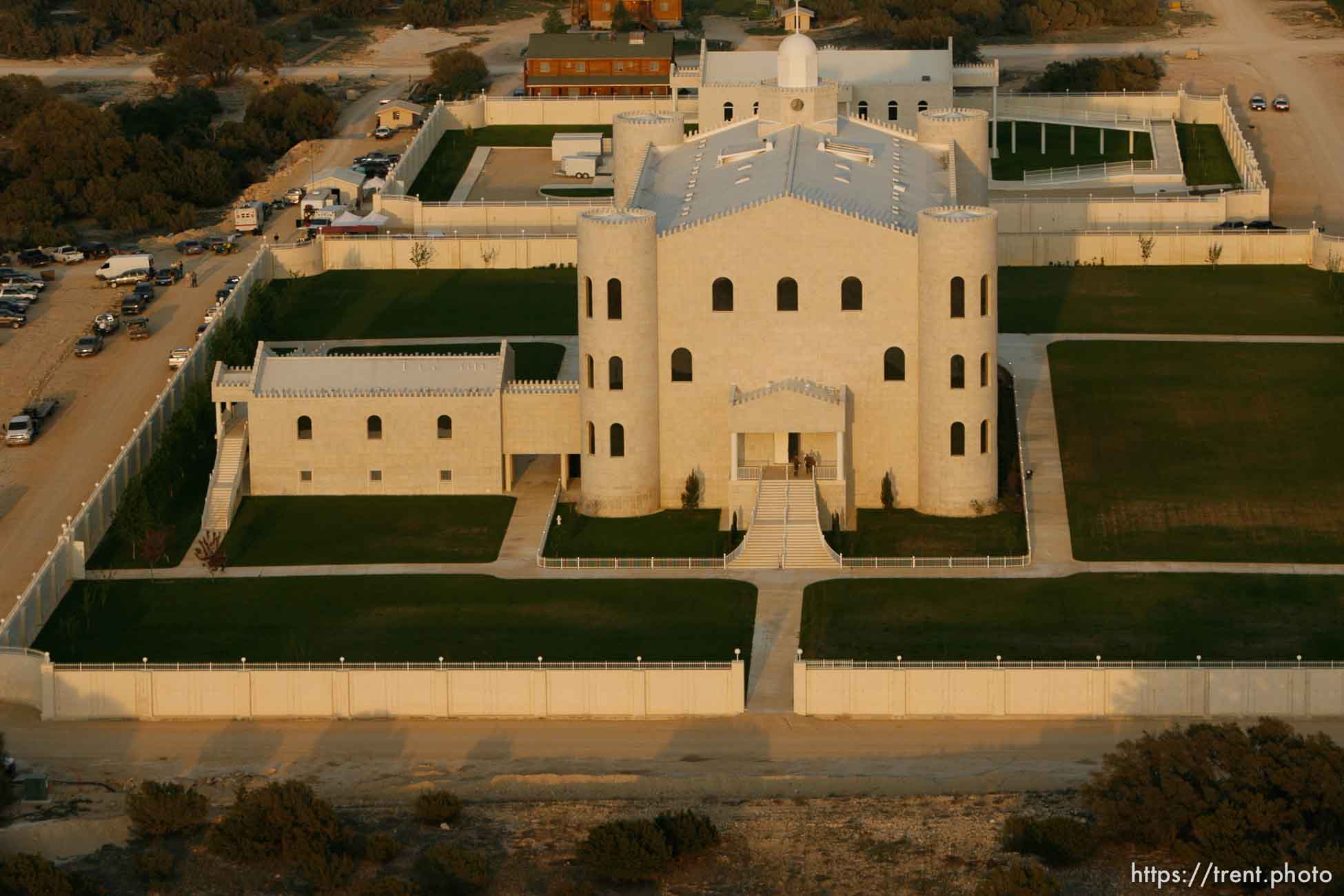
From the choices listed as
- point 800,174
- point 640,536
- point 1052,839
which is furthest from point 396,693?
point 800,174

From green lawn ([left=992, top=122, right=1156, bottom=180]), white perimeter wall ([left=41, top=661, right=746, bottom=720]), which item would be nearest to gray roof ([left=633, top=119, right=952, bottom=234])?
white perimeter wall ([left=41, top=661, right=746, bottom=720])

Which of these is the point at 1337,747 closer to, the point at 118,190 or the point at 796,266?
the point at 796,266

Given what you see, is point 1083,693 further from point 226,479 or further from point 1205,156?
point 1205,156

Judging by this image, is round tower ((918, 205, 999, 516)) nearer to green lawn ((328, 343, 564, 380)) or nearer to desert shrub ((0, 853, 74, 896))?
green lawn ((328, 343, 564, 380))

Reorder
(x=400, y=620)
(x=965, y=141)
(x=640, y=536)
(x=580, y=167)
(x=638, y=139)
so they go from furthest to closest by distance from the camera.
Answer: (x=580, y=167)
(x=638, y=139)
(x=965, y=141)
(x=640, y=536)
(x=400, y=620)

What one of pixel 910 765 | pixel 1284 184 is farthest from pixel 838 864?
pixel 1284 184

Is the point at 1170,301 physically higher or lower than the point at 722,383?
lower
